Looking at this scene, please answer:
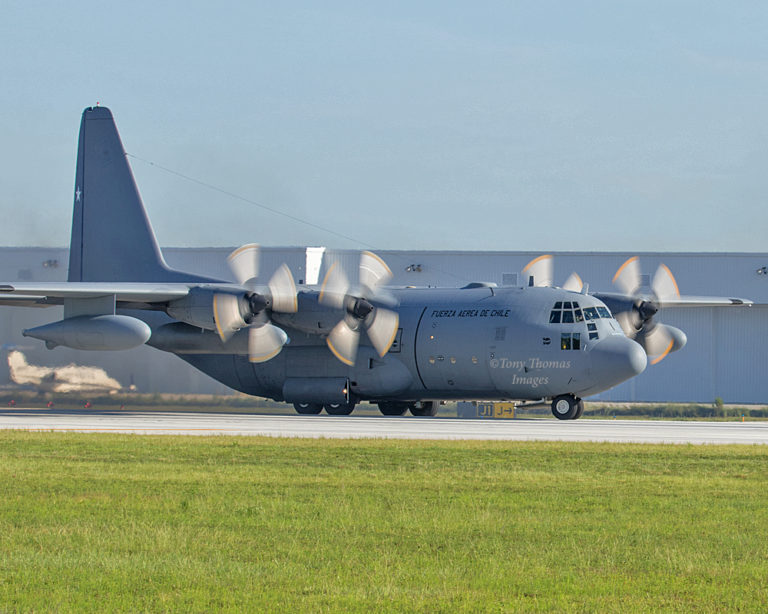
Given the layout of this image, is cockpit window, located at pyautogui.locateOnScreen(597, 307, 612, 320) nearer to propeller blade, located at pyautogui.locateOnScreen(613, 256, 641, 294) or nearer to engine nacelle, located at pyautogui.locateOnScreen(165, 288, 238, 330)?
propeller blade, located at pyautogui.locateOnScreen(613, 256, 641, 294)

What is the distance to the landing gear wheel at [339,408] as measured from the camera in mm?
36750

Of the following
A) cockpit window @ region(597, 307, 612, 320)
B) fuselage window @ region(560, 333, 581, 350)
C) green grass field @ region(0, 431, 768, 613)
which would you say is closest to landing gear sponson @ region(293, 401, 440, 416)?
fuselage window @ region(560, 333, 581, 350)

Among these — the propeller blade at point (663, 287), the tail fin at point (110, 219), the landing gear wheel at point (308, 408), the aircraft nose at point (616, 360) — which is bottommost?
the landing gear wheel at point (308, 408)

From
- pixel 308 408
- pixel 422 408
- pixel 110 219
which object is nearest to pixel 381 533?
pixel 308 408

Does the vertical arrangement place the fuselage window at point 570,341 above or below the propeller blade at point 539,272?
below

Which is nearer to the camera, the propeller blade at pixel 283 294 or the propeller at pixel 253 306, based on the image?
the propeller at pixel 253 306

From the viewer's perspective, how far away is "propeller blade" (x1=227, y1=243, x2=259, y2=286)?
34.8 meters

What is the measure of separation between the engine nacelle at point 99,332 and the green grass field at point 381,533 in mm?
12189

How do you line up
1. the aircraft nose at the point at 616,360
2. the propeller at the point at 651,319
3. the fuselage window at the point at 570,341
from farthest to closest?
the propeller at the point at 651,319
the fuselage window at the point at 570,341
the aircraft nose at the point at 616,360

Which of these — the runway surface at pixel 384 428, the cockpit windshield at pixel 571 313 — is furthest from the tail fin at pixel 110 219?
the cockpit windshield at pixel 571 313

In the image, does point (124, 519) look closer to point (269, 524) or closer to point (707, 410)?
point (269, 524)

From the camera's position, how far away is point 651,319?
37.3m

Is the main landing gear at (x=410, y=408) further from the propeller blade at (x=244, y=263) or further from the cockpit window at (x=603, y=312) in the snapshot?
the cockpit window at (x=603, y=312)

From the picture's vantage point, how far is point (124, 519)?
1220 cm
